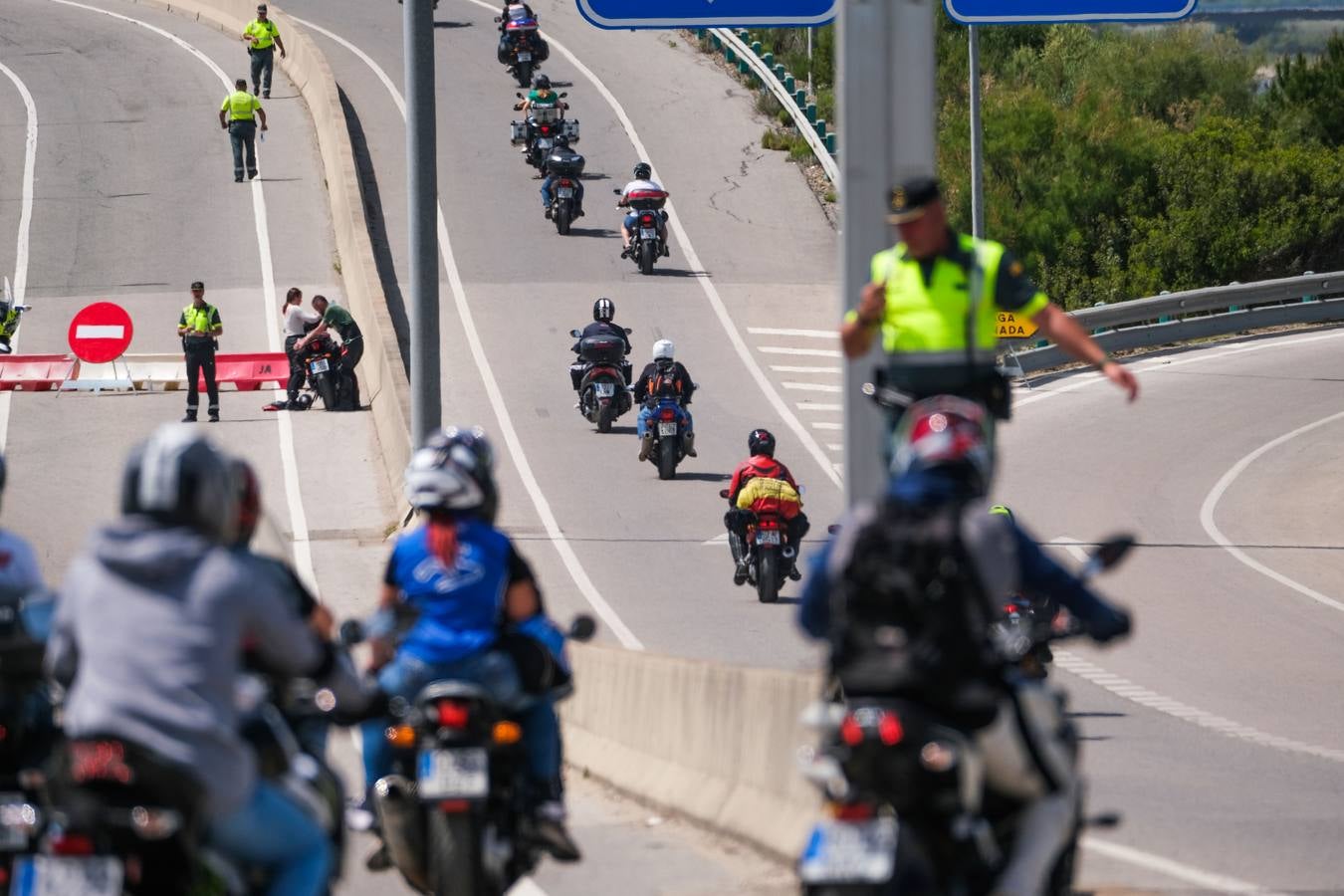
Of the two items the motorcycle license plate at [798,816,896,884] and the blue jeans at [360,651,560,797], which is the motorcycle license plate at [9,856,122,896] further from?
the blue jeans at [360,651,560,797]

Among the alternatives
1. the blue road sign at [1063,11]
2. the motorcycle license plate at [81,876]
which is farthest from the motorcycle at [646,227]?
the motorcycle license plate at [81,876]

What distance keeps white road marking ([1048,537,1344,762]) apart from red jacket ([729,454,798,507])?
3.17 m

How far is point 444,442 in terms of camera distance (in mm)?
8336

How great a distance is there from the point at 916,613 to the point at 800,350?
98.0 feet

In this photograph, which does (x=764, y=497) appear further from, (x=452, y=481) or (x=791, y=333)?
(x=791, y=333)

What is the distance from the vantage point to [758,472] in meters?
21.4

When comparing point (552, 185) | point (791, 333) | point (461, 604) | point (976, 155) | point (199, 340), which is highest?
point (552, 185)

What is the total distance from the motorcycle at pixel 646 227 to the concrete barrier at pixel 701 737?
955 inches

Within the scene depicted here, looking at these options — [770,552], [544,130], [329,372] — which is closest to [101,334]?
[329,372]

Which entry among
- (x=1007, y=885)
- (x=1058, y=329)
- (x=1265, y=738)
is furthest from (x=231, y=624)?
(x=1265, y=738)

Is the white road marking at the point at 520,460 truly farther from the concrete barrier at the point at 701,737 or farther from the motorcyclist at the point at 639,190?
the concrete barrier at the point at 701,737

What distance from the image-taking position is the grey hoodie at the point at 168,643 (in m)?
5.70

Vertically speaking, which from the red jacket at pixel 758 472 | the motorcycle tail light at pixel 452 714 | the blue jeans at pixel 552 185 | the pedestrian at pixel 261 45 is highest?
the pedestrian at pixel 261 45

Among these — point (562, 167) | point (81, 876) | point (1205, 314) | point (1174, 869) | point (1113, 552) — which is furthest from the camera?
point (1205, 314)
